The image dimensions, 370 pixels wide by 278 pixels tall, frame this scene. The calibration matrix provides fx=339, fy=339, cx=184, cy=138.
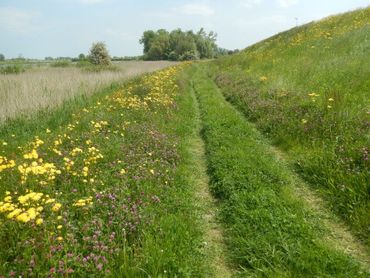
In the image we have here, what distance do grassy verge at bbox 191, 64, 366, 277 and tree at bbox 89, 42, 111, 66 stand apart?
106ft

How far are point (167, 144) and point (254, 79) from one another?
31.8ft

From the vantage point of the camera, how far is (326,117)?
8.54 meters

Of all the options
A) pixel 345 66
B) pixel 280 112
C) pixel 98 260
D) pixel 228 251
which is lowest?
pixel 228 251

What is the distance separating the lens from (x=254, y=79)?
16422 mm

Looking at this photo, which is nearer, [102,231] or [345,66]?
[102,231]

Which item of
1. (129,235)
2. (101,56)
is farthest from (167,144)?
(101,56)

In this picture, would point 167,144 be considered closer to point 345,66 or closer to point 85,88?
point 345,66

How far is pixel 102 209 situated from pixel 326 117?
6.17 meters

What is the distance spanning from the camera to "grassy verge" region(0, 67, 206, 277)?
3.82m

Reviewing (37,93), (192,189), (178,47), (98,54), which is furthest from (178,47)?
(192,189)

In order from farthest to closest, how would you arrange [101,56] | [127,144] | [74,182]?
[101,56] < [127,144] < [74,182]

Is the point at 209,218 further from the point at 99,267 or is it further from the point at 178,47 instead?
the point at 178,47

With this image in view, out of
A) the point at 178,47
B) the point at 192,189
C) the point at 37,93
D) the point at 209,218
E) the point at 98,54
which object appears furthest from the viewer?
the point at 178,47

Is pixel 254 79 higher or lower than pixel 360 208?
higher
